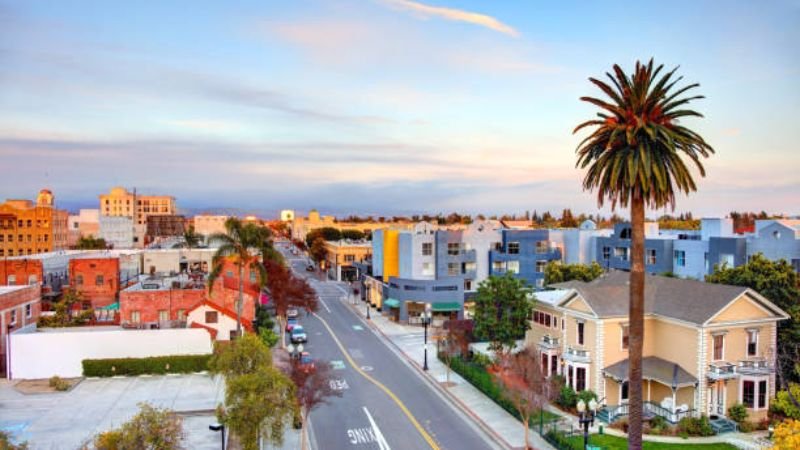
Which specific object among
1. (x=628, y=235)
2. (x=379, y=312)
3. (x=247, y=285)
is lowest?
(x=379, y=312)

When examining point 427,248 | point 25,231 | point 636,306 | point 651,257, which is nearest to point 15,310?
point 427,248

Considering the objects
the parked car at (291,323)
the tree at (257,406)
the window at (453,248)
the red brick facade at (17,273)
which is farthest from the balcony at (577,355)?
the red brick facade at (17,273)

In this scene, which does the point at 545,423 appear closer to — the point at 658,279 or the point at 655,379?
the point at 655,379

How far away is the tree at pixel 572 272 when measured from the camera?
5644 centimetres

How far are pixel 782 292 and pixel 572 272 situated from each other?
2062cm

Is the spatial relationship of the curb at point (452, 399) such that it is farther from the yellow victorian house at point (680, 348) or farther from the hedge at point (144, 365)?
the hedge at point (144, 365)

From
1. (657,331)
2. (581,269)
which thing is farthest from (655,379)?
(581,269)

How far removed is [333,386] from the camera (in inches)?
1585

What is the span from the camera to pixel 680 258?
68750 millimetres

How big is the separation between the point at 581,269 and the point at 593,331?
21.9m

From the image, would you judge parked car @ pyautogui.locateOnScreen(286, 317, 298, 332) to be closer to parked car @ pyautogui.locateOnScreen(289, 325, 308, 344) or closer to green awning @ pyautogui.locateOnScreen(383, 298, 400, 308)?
parked car @ pyautogui.locateOnScreen(289, 325, 308, 344)

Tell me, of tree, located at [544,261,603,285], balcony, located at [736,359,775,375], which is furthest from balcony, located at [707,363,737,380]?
tree, located at [544,261,603,285]

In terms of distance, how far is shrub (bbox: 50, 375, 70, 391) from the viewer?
38409 millimetres

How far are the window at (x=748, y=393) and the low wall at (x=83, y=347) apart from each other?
3575 centimetres
